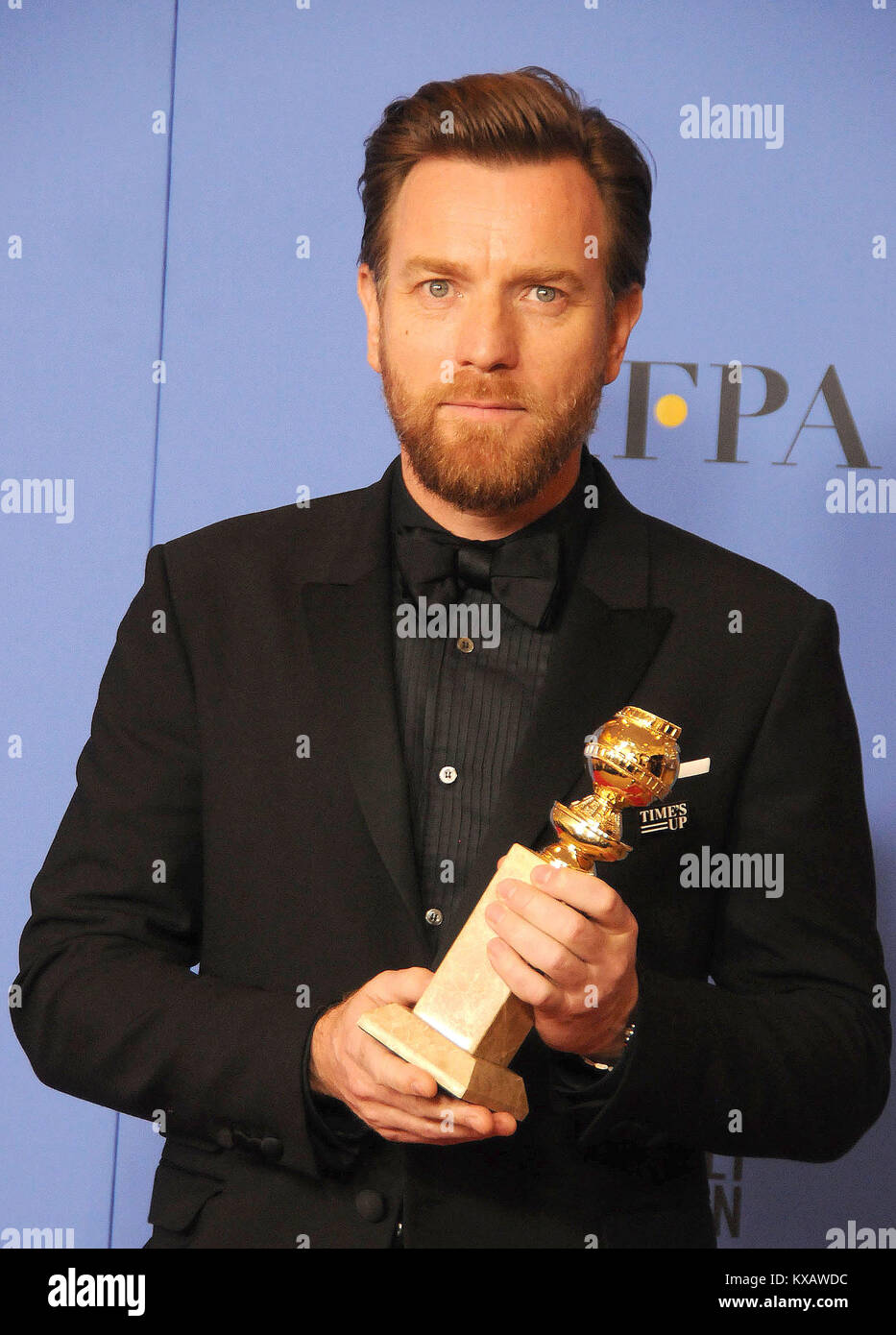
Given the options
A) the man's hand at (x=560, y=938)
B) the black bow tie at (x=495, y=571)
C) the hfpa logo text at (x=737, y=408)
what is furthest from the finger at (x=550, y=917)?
the hfpa logo text at (x=737, y=408)

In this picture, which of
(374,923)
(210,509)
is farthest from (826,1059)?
(210,509)

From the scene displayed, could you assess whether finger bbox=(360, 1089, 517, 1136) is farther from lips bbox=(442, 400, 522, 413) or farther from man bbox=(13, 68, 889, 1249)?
lips bbox=(442, 400, 522, 413)

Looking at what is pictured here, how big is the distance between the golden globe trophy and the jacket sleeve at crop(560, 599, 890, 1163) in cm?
22

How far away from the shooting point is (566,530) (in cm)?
193

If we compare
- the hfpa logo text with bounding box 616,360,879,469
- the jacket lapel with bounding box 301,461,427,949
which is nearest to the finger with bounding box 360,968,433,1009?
the jacket lapel with bounding box 301,461,427,949

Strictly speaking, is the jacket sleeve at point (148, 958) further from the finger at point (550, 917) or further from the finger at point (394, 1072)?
the finger at point (550, 917)

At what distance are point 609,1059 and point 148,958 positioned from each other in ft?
1.84

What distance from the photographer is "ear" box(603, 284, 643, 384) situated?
198 cm

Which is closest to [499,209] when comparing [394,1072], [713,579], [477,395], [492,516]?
[477,395]

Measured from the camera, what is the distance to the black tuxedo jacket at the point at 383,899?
1.62 meters

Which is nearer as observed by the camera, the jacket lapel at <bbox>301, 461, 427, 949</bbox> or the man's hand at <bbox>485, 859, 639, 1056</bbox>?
the man's hand at <bbox>485, 859, 639, 1056</bbox>

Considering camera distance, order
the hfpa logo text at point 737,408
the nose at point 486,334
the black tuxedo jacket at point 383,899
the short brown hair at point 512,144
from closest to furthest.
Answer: the black tuxedo jacket at point 383,899, the nose at point 486,334, the short brown hair at point 512,144, the hfpa logo text at point 737,408

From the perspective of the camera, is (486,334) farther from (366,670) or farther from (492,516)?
(366,670)

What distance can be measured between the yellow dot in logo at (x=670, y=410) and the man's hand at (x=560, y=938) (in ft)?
4.55
